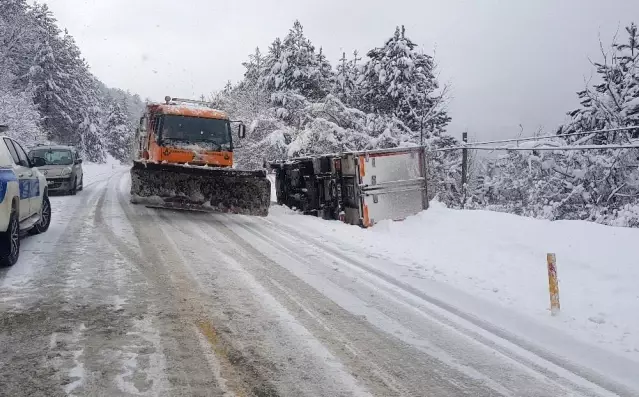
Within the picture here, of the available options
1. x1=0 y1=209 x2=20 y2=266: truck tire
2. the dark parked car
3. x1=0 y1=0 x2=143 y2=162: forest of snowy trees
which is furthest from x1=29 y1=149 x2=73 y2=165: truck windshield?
x1=0 y1=209 x2=20 y2=266: truck tire

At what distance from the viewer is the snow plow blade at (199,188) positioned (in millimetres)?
11438

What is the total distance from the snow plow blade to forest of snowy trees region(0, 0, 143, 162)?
13934mm

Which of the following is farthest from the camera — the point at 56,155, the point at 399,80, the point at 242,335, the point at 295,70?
the point at 295,70

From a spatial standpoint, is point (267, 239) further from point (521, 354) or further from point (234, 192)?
point (521, 354)

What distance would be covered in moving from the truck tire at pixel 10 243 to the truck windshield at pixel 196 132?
6374 millimetres

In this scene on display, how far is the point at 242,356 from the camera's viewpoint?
3855 mm

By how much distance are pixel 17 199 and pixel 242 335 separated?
4.21m

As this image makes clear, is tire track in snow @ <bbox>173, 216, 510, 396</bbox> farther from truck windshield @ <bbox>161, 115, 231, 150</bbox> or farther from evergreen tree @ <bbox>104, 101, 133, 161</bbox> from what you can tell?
evergreen tree @ <bbox>104, 101, 133, 161</bbox>

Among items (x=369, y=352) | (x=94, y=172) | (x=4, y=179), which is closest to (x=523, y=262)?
(x=369, y=352)

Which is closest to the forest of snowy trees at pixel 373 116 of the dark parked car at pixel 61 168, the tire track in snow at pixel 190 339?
the dark parked car at pixel 61 168

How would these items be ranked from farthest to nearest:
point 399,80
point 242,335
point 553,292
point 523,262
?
point 399,80
point 523,262
point 553,292
point 242,335

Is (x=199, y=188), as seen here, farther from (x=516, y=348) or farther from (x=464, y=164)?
(x=516, y=348)

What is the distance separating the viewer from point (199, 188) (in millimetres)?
11602

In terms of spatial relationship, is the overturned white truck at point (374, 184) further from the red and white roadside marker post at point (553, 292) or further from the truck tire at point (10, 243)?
the truck tire at point (10, 243)
